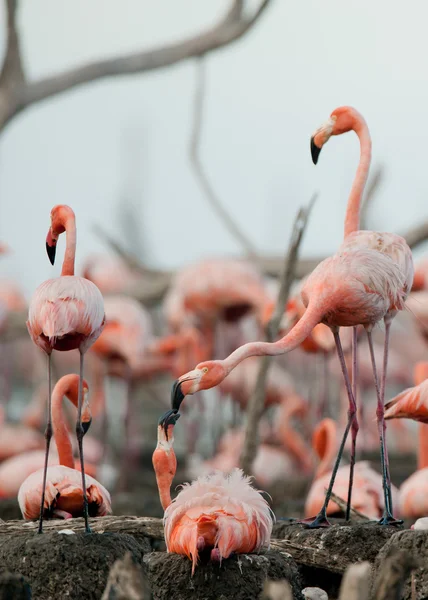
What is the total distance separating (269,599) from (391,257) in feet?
6.97

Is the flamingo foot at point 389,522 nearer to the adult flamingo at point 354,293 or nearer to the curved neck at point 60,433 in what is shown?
the adult flamingo at point 354,293

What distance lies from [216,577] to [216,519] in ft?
0.64

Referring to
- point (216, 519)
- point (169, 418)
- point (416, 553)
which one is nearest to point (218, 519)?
point (216, 519)

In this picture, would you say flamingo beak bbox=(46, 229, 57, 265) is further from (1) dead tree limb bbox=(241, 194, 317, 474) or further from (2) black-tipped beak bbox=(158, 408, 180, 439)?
(1) dead tree limb bbox=(241, 194, 317, 474)

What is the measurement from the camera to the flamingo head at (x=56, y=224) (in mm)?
4359

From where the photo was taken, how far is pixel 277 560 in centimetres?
370

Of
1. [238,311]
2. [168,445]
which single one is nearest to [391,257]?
[168,445]

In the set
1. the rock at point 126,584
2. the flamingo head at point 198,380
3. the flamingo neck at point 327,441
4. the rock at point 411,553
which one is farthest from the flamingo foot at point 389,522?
the flamingo neck at point 327,441

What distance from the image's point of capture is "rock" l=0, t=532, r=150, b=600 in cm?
361

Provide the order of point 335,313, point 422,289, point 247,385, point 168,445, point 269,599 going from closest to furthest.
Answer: point 269,599 < point 168,445 < point 335,313 < point 422,289 < point 247,385

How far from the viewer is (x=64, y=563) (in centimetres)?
362

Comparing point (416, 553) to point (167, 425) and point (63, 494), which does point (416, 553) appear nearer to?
point (167, 425)

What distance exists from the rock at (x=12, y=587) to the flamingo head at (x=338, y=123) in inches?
92.4

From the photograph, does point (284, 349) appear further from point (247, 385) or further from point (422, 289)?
point (247, 385)
